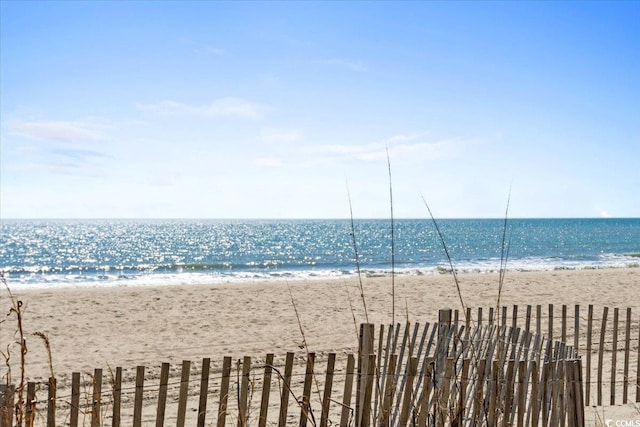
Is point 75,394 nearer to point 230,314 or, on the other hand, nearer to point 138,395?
point 138,395

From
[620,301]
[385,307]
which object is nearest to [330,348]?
[385,307]

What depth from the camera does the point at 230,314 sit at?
13.3 meters

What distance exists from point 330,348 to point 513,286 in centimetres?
1062

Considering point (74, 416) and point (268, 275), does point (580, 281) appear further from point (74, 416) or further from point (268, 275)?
point (74, 416)

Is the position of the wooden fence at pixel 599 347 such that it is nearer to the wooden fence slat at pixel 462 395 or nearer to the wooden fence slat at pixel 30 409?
the wooden fence slat at pixel 462 395

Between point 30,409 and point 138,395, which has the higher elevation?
point 30,409

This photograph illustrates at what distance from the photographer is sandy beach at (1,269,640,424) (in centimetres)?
976

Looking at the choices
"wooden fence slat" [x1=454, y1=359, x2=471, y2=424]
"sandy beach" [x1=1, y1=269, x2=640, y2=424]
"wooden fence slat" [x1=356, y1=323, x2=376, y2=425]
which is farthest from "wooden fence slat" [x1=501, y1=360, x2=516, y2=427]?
"sandy beach" [x1=1, y1=269, x2=640, y2=424]

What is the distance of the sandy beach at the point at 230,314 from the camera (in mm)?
9758

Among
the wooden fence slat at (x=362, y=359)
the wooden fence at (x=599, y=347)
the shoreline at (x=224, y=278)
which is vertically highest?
the wooden fence slat at (x=362, y=359)

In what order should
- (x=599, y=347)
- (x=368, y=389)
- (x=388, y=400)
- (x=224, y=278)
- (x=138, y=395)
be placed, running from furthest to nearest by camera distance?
1. (x=224, y=278)
2. (x=599, y=347)
3. (x=138, y=395)
4. (x=368, y=389)
5. (x=388, y=400)

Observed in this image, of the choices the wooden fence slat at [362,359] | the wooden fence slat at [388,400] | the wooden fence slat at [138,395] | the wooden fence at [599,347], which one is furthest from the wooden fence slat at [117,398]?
the wooden fence at [599,347]

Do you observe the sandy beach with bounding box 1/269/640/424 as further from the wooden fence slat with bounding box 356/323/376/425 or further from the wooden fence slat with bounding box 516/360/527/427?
the wooden fence slat with bounding box 356/323/376/425

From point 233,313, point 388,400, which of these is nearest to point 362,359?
point 388,400
